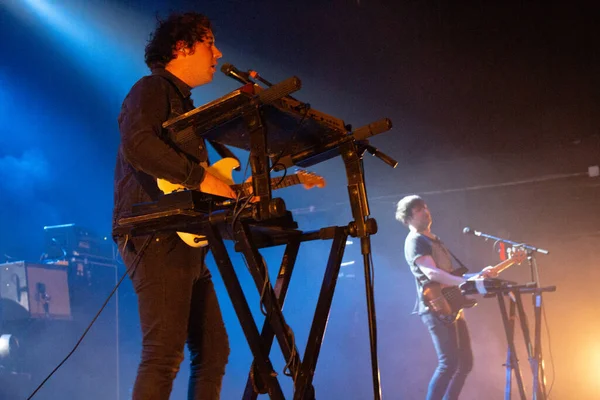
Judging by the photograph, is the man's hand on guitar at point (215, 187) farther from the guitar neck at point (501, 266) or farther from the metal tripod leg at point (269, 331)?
the guitar neck at point (501, 266)

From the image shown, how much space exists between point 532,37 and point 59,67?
553cm

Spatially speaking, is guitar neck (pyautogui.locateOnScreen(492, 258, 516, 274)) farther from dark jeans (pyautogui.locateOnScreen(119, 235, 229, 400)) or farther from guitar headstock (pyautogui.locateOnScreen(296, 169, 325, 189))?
dark jeans (pyautogui.locateOnScreen(119, 235, 229, 400))

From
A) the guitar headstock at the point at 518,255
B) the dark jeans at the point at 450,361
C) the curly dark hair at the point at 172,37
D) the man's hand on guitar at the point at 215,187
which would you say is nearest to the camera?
the man's hand on guitar at the point at 215,187

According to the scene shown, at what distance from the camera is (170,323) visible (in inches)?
69.7

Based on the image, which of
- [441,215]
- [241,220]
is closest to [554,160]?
[441,215]

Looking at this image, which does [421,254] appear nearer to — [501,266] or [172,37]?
[501,266]

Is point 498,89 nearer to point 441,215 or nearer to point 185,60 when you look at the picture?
point 441,215

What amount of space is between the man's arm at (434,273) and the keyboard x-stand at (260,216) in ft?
10.3

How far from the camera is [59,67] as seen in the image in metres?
6.33

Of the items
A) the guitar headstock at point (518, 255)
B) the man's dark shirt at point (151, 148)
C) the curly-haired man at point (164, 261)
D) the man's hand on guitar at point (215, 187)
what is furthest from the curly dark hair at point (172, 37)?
the guitar headstock at point (518, 255)

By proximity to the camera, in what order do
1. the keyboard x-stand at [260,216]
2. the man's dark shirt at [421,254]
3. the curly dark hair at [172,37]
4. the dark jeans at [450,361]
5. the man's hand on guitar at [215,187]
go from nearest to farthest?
the keyboard x-stand at [260,216] < the man's hand on guitar at [215,187] < the curly dark hair at [172,37] < the dark jeans at [450,361] < the man's dark shirt at [421,254]

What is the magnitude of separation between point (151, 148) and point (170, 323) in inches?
24.2

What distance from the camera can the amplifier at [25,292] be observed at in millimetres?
5500

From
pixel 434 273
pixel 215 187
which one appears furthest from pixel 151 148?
pixel 434 273
